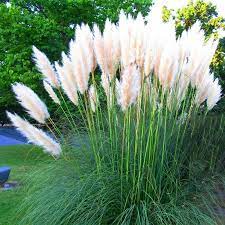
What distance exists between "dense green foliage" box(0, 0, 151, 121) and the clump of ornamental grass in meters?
7.86

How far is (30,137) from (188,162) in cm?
124

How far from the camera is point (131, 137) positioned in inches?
136

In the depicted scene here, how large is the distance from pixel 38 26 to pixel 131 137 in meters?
8.71

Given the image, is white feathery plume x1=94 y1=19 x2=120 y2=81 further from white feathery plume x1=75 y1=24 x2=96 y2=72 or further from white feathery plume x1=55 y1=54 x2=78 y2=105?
white feathery plume x1=55 y1=54 x2=78 y2=105

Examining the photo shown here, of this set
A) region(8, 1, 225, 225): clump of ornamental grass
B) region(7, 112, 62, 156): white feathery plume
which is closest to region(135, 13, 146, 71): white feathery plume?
region(8, 1, 225, 225): clump of ornamental grass

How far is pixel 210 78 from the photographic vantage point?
3744 mm

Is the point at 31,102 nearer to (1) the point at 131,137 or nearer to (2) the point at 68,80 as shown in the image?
(2) the point at 68,80

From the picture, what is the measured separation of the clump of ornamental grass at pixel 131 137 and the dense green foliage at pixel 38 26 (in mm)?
7858

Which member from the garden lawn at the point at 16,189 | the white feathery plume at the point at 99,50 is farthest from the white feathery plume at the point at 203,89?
the garden lawn at the point at 16,189

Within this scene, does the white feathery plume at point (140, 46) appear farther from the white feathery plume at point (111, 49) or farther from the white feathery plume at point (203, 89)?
the white feathery plume at point (203, 89)

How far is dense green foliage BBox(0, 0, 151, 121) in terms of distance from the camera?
11547 millimetres

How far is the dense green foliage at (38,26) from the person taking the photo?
1155 centimetres

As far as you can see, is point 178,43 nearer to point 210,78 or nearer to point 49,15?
point 210,78

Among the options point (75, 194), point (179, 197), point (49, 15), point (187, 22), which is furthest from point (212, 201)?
point (49, 15)
